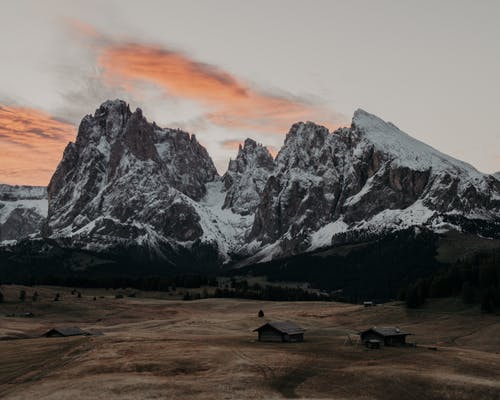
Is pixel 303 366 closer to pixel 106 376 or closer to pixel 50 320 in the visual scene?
pixel 106 376

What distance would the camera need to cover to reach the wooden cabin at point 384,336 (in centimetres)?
11050

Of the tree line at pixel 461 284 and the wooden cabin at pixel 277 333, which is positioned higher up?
the tree line at pixel 461 284

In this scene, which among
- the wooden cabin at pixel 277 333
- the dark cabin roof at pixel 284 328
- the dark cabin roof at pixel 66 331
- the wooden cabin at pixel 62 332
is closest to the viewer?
the dark cabin roof at pixel 284 328

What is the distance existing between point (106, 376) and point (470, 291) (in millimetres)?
111784

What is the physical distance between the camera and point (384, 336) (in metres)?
110

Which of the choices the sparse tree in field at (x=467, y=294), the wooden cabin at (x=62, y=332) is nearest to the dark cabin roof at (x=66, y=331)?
the wooden cabin at (x=62, y=332)

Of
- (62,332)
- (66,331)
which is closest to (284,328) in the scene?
(62,332)

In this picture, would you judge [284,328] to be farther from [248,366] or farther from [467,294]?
[467,294]

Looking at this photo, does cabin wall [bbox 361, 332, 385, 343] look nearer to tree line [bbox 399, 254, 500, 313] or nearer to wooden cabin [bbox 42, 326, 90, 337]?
tree line [bbox 399, 254, 500, 313]

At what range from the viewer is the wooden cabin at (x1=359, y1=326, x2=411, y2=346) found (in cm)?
11050

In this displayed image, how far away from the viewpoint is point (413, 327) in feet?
470

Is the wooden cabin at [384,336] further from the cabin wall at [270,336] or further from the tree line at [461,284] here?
the tree line at [461,284]

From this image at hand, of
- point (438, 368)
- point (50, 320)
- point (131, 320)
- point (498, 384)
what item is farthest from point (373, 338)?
point (50, 320)

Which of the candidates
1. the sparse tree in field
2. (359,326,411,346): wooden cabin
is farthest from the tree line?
(359,326,411,346): wooden cabin
